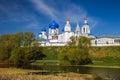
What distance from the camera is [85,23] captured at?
510 ft

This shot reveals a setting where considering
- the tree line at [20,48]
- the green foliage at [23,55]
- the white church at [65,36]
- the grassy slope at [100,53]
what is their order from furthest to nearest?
the white church at [65,36]
the grassy slope at [100,53]
the tree line at [20,48]
the green foliage at [23,55]

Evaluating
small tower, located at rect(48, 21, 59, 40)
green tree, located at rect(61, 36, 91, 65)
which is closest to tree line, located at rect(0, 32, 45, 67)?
green tree, located at rect(61, 36, 91, 65)

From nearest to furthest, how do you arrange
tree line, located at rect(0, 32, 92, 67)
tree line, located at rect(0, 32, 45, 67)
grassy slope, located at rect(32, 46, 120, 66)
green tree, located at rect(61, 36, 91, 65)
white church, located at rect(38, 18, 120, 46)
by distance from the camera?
green tree, located at rect(61, 36, 91, 65) → tree line, located at rect(0, 32, 92, 67) → tree line, located at rect(0, 32, 45, 67) → grassy slope, located at rect(32, 46, 120, 66) → white church, located at rect(38, 18, 120, 46)

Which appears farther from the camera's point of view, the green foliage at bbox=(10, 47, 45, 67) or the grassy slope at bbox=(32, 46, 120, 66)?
the grassy slope at bbox=(32, 46, 120, 66)

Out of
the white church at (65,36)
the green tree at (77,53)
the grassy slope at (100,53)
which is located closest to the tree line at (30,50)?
the green tree at (77,53)

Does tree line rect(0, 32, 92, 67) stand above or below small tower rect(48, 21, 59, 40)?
below

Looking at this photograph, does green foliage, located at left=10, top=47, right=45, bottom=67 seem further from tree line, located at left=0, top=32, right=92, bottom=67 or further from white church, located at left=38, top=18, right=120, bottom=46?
white church, located at left=38, top=18, right=120, bottom=46

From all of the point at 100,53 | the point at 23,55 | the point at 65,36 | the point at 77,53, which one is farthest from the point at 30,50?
the point at 65,36

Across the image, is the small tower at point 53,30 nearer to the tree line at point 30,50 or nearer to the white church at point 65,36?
the white church at point 65,36

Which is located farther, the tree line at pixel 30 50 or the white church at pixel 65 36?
the white church at pixel 65 36

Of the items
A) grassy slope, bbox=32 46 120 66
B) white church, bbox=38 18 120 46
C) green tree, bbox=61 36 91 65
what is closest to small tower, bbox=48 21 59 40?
white church, bbox=38 18 120 46

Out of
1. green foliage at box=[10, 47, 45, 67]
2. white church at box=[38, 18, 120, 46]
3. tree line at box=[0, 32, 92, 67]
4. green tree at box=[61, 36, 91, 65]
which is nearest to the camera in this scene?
green tree at box=[61, 36, 91, 65]

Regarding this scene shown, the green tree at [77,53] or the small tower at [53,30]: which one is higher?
the small tower at [53,30]

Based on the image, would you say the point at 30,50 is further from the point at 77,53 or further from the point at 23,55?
the point at 77,53
